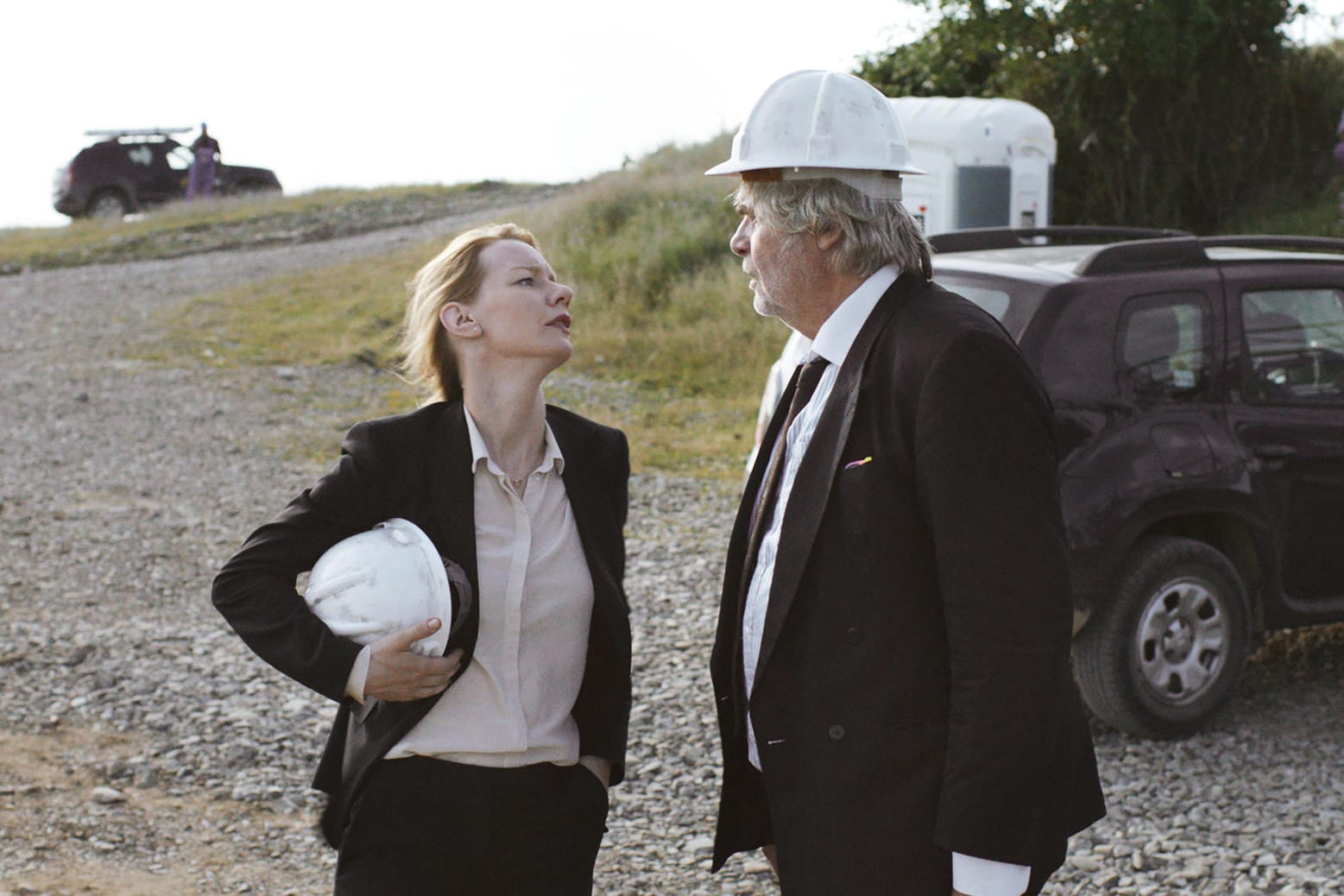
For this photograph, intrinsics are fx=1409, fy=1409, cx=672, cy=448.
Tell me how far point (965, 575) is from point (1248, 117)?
719 inches

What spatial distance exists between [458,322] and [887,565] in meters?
1.13

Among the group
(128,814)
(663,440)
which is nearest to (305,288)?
(663,440)

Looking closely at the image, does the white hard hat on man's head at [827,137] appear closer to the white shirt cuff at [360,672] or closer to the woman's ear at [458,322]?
the woman's ear at [458,322]

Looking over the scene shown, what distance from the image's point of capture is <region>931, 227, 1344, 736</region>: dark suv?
522 cm

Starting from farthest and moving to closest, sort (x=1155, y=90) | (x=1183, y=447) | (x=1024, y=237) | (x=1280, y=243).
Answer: (x=1155, y=90) → (x=1024, y=237) → (x=1280, y=243) → (x=1183, y=447)

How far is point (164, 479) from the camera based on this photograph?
11.0 meters

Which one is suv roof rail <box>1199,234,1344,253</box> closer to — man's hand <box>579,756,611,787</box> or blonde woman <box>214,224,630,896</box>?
blonde woman <box>214,224,630,896</box>

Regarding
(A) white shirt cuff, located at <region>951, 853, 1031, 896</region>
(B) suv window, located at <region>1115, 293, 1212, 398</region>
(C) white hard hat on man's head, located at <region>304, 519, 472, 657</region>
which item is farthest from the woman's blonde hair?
(B) suv window, located at <region>1115, 293, 1212, 398</region>

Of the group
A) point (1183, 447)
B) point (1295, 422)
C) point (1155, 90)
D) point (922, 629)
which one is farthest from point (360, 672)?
point (1155, 90)

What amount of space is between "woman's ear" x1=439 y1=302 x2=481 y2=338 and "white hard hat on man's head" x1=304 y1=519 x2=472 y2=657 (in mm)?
497

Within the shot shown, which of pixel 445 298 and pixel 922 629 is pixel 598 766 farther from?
pixel 445 298

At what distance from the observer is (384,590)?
8.30ft

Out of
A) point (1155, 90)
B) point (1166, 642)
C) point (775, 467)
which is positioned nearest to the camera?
point (775, 467)

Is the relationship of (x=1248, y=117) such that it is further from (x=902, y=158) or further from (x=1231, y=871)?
(x=902, y=158)
